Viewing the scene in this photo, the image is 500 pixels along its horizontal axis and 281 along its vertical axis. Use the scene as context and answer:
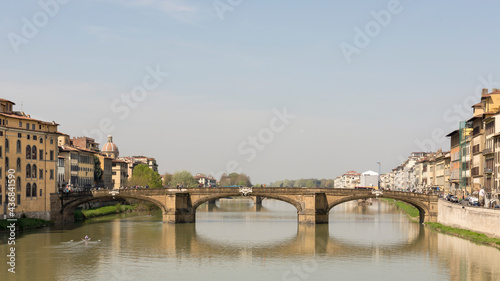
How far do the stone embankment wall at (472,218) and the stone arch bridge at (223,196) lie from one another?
844 centimetres

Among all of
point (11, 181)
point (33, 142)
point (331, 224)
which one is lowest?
point (331, 224)

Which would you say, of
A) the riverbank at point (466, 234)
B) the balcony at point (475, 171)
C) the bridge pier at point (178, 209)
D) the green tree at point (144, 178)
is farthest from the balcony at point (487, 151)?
the green tree at point (144, 178)

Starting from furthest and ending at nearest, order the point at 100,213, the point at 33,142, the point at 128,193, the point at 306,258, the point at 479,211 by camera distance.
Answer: the point at 100,213
the point at 128,193
the point at 33,142
the point at 479,211
the point at 306,258

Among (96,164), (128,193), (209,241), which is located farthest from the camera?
(96,164)

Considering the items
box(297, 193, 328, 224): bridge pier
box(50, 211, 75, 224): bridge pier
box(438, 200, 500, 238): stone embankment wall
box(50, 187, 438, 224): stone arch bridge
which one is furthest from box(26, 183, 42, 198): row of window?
box(438, 200, 500, 238): stone embankment wall

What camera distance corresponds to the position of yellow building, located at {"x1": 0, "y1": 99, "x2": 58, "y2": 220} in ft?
260

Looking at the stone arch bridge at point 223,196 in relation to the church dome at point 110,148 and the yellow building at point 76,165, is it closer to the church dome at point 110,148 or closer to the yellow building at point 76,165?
the yellow building at point 76,165

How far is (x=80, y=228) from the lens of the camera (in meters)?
84.3

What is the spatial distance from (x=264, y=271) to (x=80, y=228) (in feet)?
135

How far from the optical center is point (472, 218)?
68.1 metres

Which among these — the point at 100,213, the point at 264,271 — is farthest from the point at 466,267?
the point at 100,213

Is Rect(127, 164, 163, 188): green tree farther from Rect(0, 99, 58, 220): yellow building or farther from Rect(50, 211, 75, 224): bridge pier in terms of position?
Rect(0, 99, 58, 220): yellow building

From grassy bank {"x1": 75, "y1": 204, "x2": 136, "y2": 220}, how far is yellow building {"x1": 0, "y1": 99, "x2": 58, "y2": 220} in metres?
9.34

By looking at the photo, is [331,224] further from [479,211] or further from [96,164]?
[96,164]
